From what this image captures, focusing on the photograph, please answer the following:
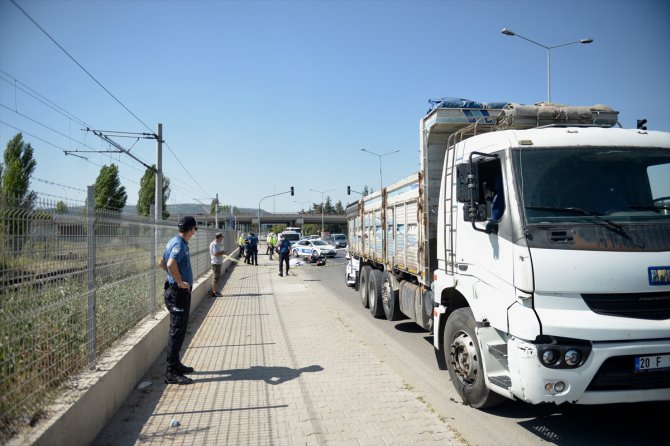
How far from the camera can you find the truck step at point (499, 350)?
4039 millimetres

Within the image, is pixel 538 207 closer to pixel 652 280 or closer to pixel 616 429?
pixel 652 280

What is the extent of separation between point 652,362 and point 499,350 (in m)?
1.12

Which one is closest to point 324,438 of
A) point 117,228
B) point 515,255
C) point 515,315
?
point 515,315

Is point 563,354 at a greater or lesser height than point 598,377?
greater

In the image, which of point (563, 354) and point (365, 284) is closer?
point (563, 354)

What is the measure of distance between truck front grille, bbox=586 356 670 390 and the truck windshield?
1.16 m

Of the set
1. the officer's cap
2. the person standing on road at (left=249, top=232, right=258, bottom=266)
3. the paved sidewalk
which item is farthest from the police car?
the officer's cap

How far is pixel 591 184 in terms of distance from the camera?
4.34 metres

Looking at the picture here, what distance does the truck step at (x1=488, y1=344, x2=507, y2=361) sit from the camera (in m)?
4.04

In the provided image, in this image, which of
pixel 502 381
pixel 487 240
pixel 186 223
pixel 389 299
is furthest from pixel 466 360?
pixel 389 299

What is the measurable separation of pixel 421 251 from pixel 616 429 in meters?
3.23

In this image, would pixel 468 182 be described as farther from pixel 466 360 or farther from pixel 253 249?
pixel 253 249

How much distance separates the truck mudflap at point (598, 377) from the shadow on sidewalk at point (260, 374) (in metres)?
3.06

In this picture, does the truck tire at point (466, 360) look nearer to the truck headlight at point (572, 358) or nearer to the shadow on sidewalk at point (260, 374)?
the truck headlight at point (572, 358)
